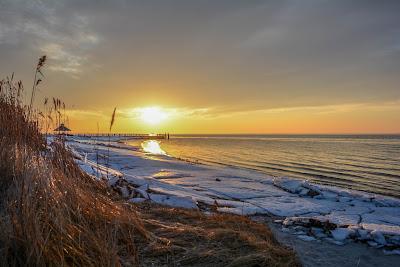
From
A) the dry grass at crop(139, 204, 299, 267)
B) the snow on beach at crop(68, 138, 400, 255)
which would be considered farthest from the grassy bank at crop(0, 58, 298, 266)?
the snow on beach at crop(68, 138, 400, 255)

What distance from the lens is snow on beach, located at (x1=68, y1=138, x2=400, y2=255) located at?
262 inches

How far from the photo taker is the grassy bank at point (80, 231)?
8.36 feet

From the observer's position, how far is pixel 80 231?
2826 millimetres

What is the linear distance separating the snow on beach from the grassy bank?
779 mm

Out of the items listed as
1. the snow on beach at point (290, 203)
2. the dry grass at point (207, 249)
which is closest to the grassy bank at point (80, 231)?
the dry grass at point (207, 249)

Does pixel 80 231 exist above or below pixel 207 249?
above

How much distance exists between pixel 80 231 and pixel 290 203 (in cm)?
858

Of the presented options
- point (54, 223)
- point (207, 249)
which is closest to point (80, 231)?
point (54, 223)

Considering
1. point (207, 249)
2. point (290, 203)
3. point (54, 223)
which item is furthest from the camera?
point (290, 203)

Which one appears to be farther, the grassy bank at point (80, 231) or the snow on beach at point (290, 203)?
the snow on beach at point (290, 203)

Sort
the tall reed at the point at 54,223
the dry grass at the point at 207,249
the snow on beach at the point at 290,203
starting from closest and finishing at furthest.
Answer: the tall reed at the point at 54,223, the dry grass at the point at 207,249, the snow on beach at the point at 290,203

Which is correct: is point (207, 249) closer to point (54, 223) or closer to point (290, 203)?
point (54, 223)

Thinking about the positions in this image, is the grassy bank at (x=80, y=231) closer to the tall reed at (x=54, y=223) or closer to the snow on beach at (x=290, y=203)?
the tall reed at (x=54, y=223)

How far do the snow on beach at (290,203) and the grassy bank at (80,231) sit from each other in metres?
0.78
